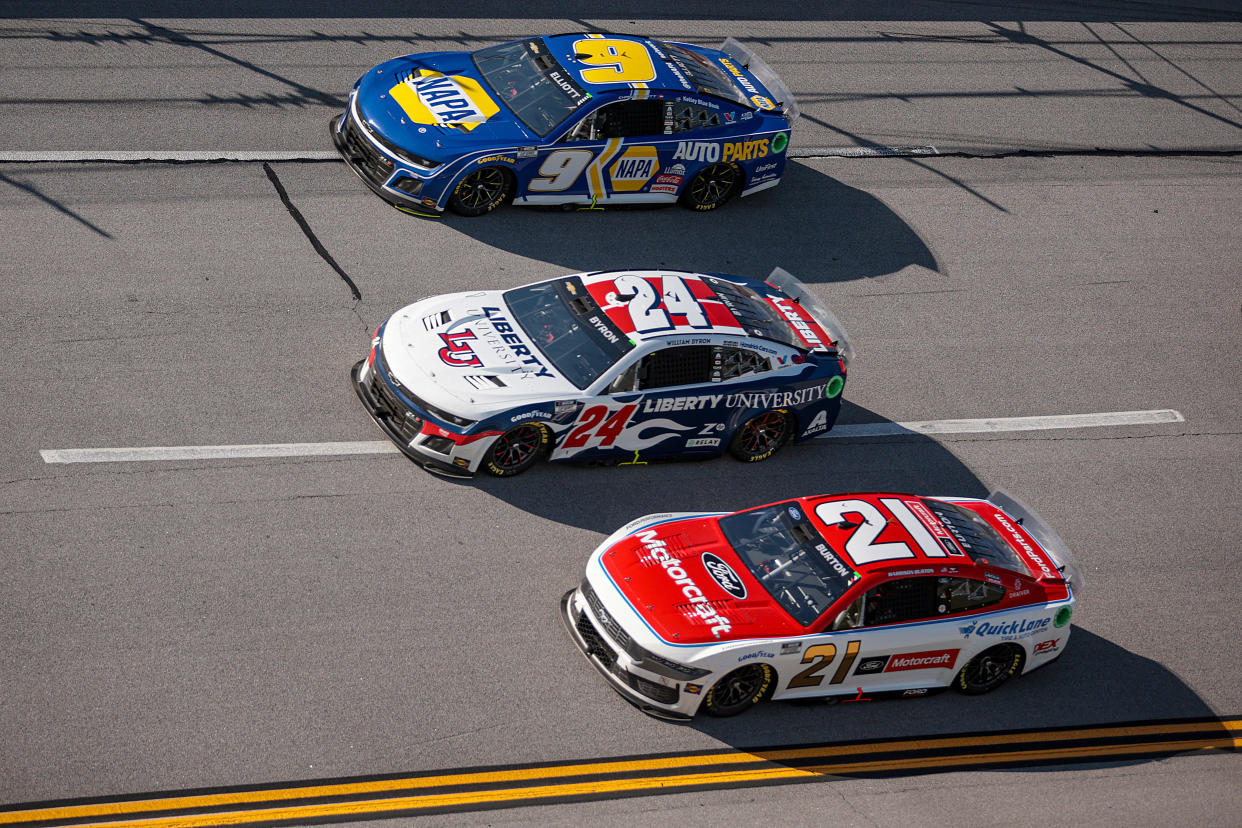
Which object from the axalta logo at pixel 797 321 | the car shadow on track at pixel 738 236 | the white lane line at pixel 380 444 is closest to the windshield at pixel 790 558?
the axalta logo at pixel 797 321

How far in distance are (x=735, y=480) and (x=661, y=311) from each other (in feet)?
5.54

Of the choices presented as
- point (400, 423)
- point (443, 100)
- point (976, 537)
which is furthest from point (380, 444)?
point (976, 537)

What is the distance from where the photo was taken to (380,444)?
1098cm

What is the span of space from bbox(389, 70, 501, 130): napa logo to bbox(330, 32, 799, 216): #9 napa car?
0.02 meters

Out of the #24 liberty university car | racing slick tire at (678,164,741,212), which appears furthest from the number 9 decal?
the #24 liberty university car

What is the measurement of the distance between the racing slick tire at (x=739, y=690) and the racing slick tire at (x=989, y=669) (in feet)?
5.39

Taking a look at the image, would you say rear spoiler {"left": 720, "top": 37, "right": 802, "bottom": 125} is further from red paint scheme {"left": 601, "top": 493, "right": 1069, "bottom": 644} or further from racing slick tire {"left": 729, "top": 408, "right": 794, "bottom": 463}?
red paint scheme {"left": 601, "top": 493, "right": 1069, "bottom": 644}

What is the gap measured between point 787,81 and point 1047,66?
4.50m

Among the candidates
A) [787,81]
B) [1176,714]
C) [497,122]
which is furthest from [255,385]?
[787,81]

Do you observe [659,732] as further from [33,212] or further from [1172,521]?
[33,212]

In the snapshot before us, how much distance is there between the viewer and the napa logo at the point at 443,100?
1355 cm

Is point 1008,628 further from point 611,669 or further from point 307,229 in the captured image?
point 307,229

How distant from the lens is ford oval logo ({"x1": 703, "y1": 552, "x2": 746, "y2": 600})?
9195 mm

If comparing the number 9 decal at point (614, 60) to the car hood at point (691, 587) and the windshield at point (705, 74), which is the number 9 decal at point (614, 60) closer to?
the windshield at point (705, 74)
